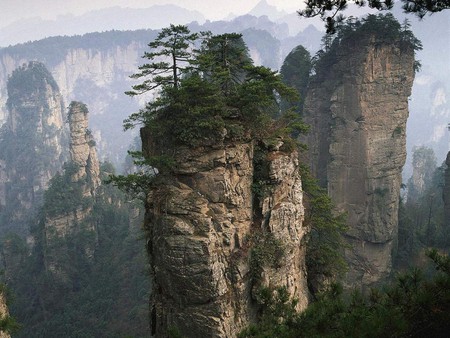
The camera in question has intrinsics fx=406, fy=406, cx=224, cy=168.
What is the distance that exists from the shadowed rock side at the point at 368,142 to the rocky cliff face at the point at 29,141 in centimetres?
6612

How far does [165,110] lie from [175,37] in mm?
2599

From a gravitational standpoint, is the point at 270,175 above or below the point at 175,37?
below

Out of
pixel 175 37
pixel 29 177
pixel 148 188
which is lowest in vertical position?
pixel 29 177

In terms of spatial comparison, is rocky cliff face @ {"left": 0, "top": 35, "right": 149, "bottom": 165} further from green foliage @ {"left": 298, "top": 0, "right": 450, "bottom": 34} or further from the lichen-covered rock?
green foliage @ {"left": 298, "top": 0, "right": 450, "bottom": 34}

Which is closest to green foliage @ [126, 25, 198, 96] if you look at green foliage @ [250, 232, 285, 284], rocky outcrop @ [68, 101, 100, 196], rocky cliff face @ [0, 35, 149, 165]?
green foliage @ [250, 232, 285, 284]

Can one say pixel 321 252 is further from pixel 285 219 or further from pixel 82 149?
pixel 82 149

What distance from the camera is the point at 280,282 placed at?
567 inches

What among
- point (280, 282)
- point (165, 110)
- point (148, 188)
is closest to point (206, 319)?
point (280, 282)

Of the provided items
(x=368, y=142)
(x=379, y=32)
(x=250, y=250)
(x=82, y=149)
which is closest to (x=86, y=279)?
(x=82, y=149)

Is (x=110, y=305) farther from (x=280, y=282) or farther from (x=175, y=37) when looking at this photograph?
(x=175, y=37)

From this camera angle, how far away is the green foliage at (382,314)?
18.3ft

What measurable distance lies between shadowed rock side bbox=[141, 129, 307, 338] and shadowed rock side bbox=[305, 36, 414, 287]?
1615 cm

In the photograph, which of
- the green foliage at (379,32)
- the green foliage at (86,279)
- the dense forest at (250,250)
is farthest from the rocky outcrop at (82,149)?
the green foliage at (379,32)

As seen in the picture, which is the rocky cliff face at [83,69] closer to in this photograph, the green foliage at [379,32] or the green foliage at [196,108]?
the green foliage at [379,32]
